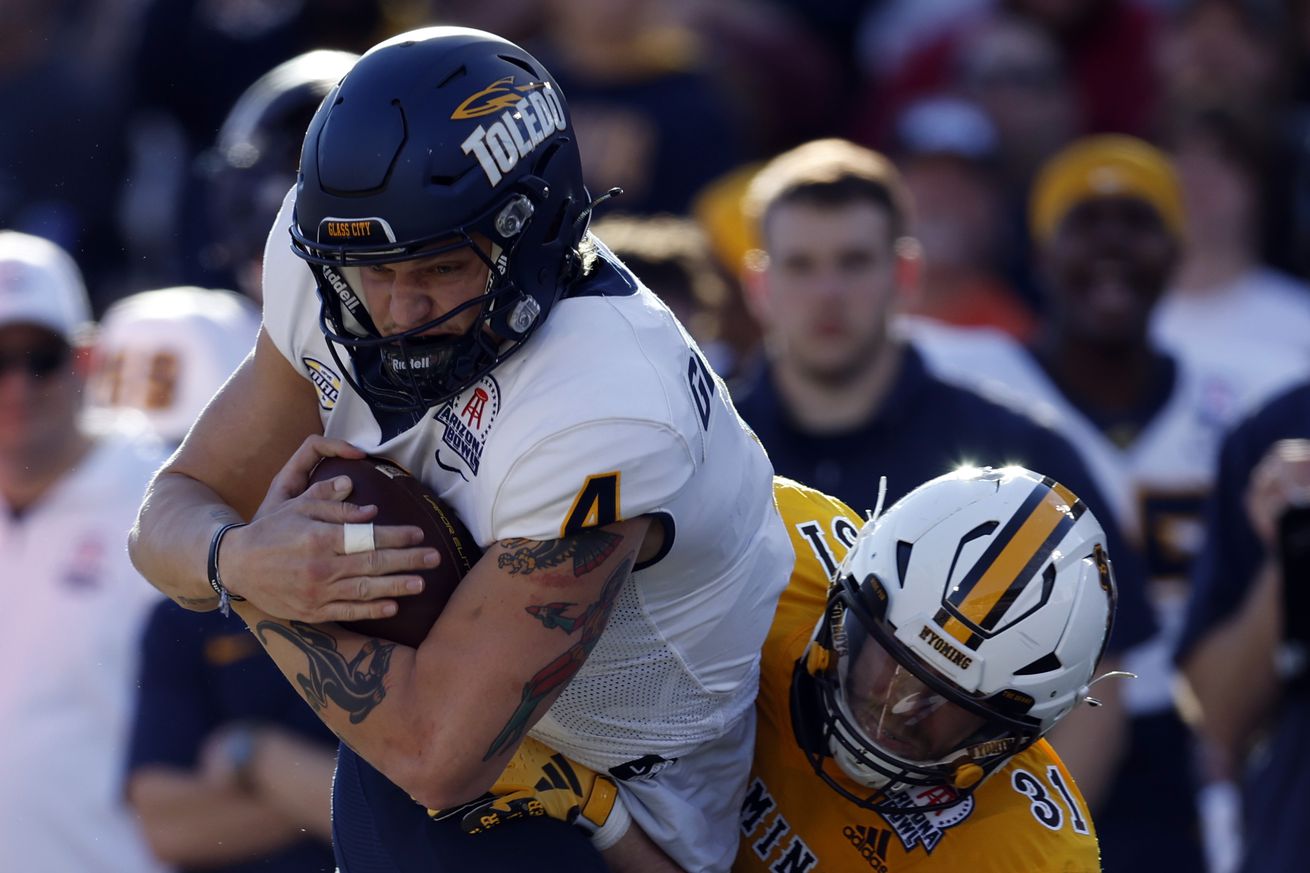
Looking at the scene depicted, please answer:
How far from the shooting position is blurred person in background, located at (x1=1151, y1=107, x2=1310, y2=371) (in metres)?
7.95

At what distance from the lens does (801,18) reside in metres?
10.2

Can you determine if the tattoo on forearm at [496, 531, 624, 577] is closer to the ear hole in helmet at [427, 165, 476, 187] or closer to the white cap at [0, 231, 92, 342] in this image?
the ear hole in helmet at [427, 165, 476, 187]

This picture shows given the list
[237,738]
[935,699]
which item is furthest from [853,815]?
[237,738]

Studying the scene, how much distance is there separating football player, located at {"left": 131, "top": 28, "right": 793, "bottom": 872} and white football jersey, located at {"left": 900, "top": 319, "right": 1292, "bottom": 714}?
2943 mm

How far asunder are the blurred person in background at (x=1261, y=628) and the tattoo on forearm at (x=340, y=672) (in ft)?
9.90

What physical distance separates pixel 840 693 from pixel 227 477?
1.29 m

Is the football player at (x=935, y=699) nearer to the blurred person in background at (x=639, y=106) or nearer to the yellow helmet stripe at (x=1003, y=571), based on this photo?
the yellow helmet stripe at (x=1003, y=571)

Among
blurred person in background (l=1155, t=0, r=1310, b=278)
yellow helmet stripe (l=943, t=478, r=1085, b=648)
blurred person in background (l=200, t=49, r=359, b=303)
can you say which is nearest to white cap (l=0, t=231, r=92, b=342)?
blurred person in background (l=200, t=49, r=359, b=303)

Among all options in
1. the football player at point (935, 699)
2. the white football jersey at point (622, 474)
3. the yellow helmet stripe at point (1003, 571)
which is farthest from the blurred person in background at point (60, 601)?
the yellow helmet stripe at point (1003, 571)

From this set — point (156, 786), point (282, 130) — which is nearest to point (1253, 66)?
point (282, 130)

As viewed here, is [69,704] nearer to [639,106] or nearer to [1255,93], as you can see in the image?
[639,106]

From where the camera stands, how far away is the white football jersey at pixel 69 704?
6035 millimetres

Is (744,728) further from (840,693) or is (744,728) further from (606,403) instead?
Result: (606,403)

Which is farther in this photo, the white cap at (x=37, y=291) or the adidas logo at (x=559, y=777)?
the white cap at (x=37, y=291)
